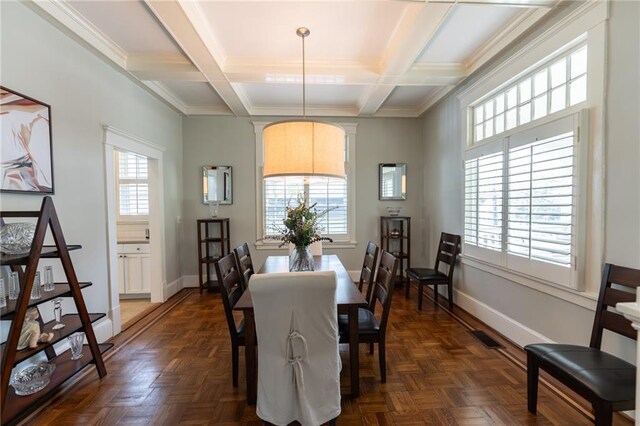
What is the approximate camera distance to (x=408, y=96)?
4.23 m

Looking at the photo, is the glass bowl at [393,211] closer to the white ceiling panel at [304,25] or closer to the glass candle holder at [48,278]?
the white ceiling panel at [304,25]

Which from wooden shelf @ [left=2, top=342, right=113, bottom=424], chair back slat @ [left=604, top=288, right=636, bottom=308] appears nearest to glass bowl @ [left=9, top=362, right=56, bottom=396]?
wooden shelf @ [left=2, top=342, right=113, bottom=424]

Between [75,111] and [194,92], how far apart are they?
66.2 inches

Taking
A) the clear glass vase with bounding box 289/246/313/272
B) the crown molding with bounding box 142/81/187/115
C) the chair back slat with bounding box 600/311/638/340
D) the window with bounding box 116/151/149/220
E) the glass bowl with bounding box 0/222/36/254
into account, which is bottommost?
the chair back slat with bounding box 600/311/638/340

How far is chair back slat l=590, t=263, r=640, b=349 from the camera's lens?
5.61ft

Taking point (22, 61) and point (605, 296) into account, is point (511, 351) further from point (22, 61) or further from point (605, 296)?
point (22, 61)

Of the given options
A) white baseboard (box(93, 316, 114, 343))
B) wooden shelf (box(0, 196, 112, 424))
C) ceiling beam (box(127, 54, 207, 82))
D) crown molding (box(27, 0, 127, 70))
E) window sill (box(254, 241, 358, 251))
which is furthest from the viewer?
window sill (box(254, 241, 358, 251))

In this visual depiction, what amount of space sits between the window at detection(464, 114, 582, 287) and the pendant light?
1.71 m

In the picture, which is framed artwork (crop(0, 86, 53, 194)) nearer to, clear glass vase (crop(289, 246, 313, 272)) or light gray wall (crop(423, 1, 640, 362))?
clear glass vase (crop(289, 246, 313, 272))

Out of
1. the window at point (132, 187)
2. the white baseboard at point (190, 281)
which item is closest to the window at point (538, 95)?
the white baseboard at point (190, 281)

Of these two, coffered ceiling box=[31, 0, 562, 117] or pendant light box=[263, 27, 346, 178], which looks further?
coffered ceiling box=[31, 0, 562, 117]

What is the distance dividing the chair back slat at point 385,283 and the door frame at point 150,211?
8.73 feet

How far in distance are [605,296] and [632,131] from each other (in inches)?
40.5

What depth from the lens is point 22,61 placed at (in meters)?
2.06
